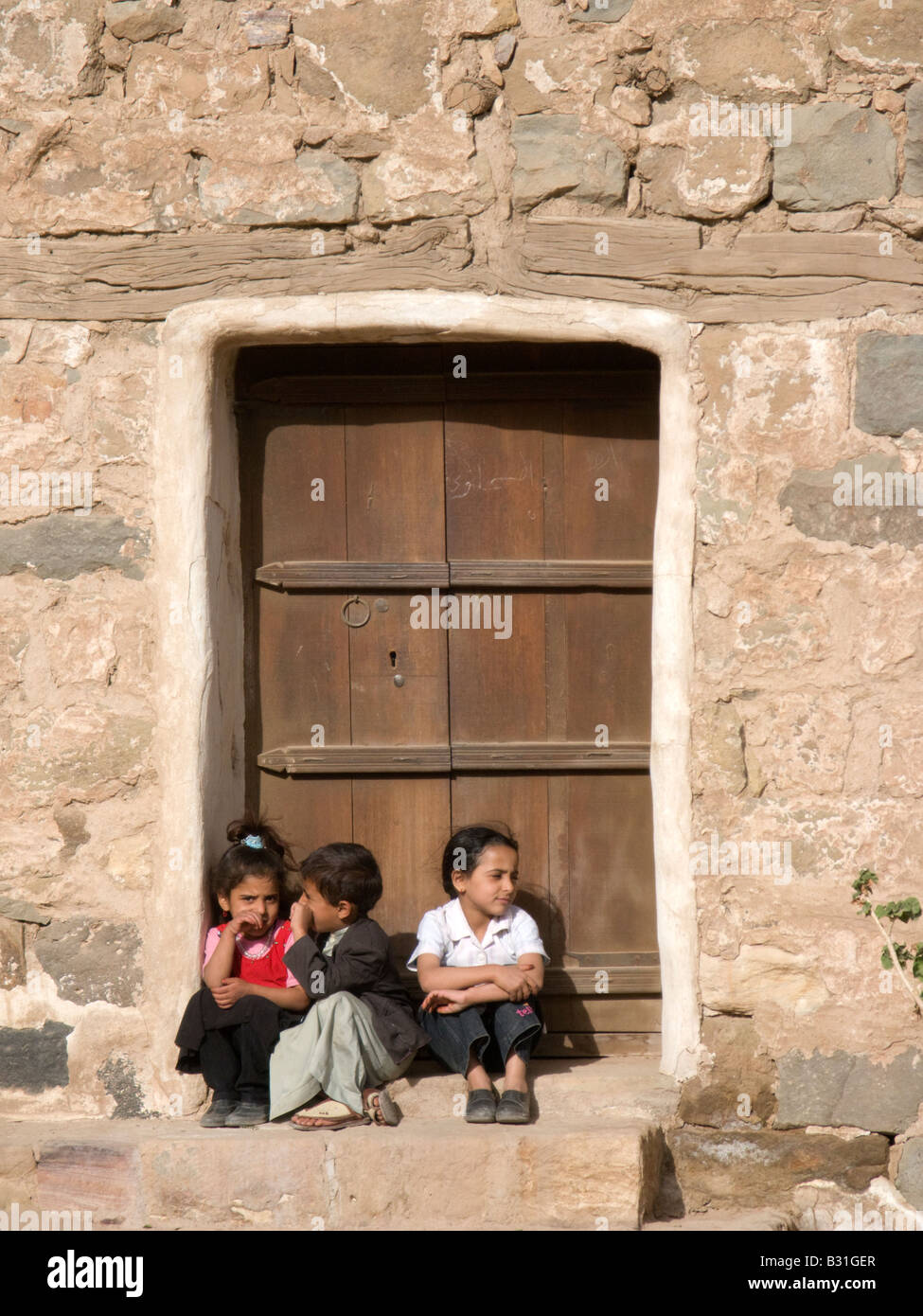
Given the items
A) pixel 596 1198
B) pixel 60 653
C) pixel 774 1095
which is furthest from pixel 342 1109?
pixel 60 653

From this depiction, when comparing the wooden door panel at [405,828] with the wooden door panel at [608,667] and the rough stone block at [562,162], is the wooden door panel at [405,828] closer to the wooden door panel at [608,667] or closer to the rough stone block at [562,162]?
the wooden door panel at [608,667]

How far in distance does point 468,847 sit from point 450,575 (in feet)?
2.34

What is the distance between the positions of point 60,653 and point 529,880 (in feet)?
4.33

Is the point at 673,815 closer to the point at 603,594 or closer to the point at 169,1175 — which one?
the point at 603,594

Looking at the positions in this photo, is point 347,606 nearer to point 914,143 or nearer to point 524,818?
point 524,818

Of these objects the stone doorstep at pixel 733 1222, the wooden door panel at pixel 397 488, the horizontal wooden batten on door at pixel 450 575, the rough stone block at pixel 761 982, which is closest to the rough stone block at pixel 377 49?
the wooden door panel at pixel 397 488

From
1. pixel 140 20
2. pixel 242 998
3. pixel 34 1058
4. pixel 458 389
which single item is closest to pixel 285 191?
pixel 140 20

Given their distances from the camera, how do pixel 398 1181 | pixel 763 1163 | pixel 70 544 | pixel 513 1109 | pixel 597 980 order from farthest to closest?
pixel 597 980 < pixel 70 544 < pixel 763 1163 < pixel 513 1109 < pixel 398 1181

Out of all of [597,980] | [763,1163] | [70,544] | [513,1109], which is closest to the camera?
[513,1109]

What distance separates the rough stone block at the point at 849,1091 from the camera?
295 cm

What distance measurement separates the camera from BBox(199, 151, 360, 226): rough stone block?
3.07m

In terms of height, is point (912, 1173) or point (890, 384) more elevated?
point (890, 384)

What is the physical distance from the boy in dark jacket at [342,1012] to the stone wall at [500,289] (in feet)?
1.26

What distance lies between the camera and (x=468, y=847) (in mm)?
3090
